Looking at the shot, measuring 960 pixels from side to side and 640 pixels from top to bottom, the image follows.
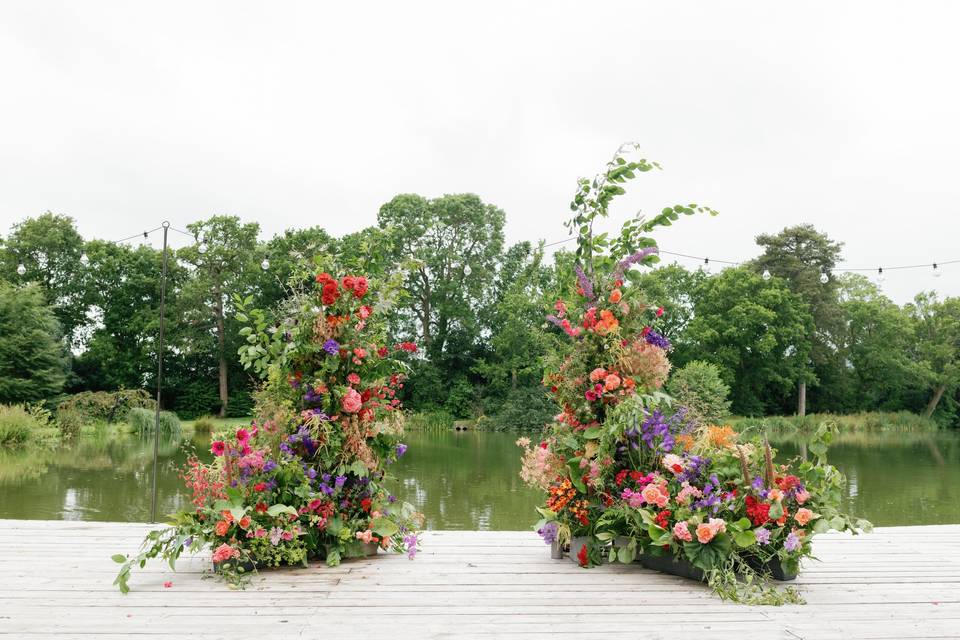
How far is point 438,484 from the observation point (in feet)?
35.3

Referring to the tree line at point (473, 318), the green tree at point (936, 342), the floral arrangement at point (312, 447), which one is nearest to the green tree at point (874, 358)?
the tree line at point (473, 318)

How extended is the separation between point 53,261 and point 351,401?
27.2 meters

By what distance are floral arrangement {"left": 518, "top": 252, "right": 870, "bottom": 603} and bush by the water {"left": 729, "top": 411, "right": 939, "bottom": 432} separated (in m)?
19.5

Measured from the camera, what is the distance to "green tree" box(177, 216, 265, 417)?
25594 mm

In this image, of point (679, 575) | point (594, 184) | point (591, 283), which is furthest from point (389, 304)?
point (679, 575)

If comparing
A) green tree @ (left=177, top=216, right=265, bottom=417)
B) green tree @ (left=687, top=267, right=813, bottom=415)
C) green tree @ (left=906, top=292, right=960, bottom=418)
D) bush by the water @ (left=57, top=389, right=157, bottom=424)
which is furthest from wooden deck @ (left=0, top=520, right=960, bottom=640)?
green tree @ (left=906, top=292, right=960, bottom=418)

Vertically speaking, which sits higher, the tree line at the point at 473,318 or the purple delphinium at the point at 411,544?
the tree line at the point at 473,318

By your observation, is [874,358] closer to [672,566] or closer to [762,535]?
[672,566]

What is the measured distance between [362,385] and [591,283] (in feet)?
4.28

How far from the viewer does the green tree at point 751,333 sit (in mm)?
27562

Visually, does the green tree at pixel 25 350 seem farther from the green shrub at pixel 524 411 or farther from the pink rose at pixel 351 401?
the pink rose at pixel 351 401

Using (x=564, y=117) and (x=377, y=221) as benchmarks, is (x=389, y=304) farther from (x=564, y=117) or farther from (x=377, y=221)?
(x=377, y=221)

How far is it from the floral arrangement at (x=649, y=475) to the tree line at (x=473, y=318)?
2054 centimetres

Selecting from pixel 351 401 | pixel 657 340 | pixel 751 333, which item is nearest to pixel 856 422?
pixel 751 333
